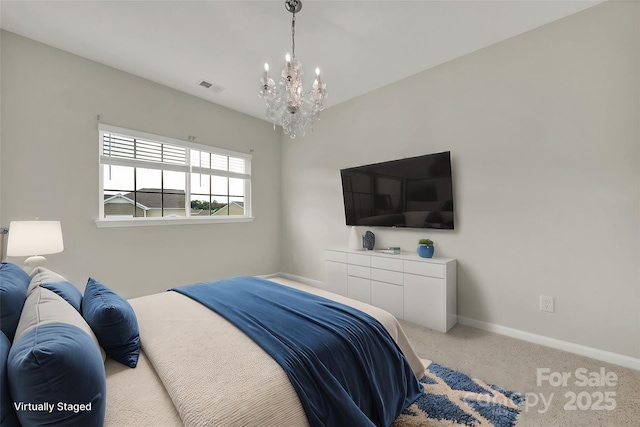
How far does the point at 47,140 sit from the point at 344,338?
3.36m

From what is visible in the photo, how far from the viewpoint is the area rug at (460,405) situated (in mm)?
1507

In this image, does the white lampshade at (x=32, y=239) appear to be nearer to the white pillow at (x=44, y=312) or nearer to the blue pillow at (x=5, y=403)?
the white pillow at (x=44, y=312)

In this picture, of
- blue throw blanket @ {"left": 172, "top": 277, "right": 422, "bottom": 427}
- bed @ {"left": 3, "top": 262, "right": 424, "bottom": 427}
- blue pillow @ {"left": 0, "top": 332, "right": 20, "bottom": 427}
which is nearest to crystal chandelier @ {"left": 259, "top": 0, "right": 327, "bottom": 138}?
blue throw blanket @ {"left": 172, "top": 277, "right": 422, "bottom": 427}

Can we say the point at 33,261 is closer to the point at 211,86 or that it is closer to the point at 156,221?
the point at 156,221

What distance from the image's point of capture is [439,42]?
2623 mm

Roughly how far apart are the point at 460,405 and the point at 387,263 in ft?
5.17

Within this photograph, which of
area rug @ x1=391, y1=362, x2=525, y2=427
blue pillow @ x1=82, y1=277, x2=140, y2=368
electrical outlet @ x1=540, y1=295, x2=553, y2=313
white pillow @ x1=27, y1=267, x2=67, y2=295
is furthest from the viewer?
electrical outlet @ x1=540, y1=295, x2=553, y2=313

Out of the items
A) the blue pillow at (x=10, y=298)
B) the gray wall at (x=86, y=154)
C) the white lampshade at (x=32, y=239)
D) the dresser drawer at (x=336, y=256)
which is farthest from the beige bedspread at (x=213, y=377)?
the dresser drawer at (x=336, y=256)

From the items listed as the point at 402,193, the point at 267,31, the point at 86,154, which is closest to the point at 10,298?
the point at 86,154

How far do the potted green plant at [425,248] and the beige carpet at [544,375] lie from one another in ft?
2.53

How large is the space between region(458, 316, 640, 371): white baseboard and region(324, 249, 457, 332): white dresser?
0.87 ft

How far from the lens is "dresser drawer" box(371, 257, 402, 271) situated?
9.81 feet

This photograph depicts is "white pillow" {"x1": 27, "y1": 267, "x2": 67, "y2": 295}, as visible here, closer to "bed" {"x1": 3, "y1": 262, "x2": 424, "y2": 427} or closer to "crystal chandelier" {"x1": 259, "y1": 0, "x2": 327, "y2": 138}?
"bed" {"x1": 3, "y1": 262, "x2": 424, "y2": 427}

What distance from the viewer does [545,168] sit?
2.41 m
